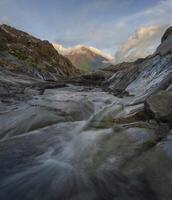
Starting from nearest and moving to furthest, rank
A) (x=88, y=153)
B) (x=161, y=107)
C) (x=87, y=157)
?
(x=87, y=157)
(x=88, y=153)
(x=161, y=107)

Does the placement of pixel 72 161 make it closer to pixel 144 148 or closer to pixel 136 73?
pixel 144 148

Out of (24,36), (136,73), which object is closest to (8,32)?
(24,36)

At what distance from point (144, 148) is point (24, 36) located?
45873mm

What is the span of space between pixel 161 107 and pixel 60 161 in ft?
10.6

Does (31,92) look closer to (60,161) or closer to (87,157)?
(60,161)

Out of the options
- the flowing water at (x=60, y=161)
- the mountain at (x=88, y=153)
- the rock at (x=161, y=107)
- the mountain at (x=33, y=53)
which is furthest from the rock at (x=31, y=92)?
the mountain at (x=33, y=53)

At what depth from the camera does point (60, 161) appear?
21.8 feet

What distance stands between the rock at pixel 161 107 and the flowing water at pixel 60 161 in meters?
1.27

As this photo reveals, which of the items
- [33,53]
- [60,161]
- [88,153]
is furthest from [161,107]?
[33,53]

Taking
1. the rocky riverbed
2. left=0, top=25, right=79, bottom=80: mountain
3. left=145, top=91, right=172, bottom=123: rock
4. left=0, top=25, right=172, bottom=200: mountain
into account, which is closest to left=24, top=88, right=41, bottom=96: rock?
left=0, top=25, right=172, bottom=200: mountain

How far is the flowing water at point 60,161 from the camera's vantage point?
5.27 meters

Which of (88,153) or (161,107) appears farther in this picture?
(161,107)

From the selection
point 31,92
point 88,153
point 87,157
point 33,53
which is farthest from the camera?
point 33,53

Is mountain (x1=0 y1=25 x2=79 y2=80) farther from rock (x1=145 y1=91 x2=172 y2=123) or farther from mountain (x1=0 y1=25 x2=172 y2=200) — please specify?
rock (x1=145 y1=91 x2=172 y2=123)
